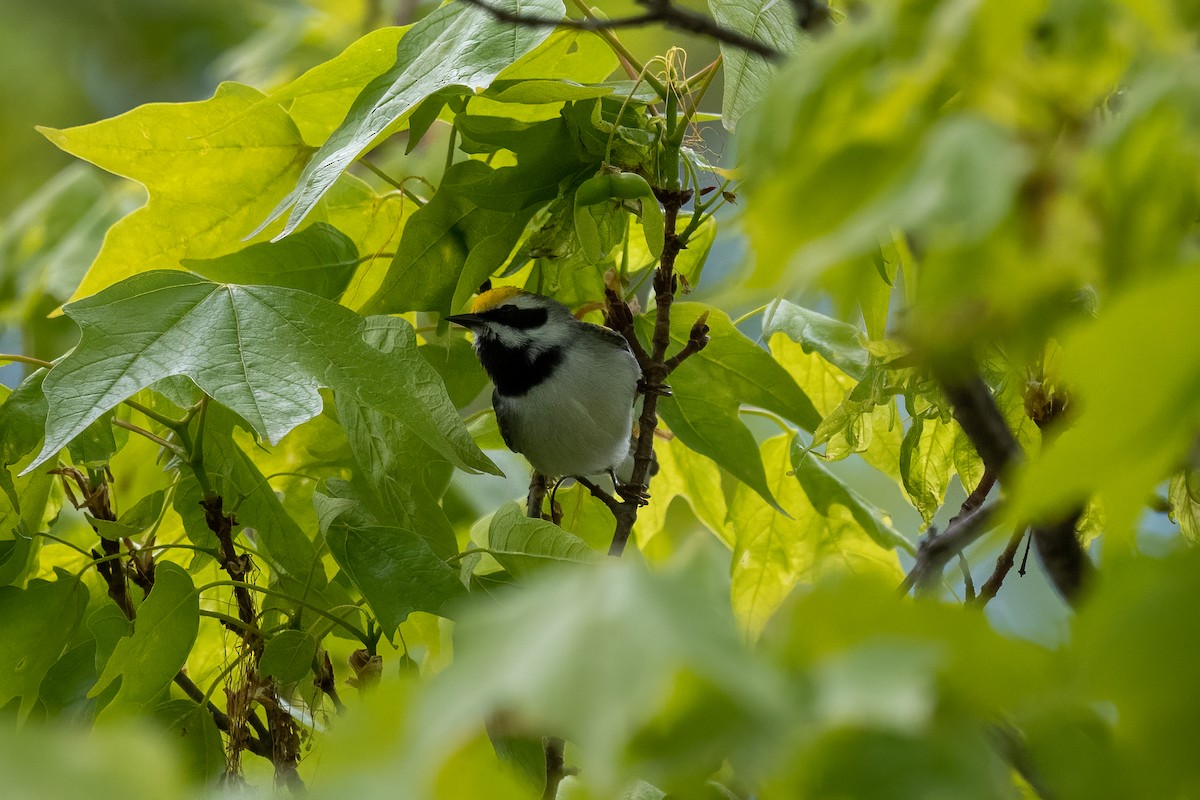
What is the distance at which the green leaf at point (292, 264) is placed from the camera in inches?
37.7

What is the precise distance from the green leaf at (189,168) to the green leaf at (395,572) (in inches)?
14.8

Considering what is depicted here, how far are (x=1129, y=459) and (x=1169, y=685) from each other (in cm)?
6

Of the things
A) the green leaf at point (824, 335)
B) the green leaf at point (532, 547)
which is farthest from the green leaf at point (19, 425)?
the green leaf at point (824, 335)

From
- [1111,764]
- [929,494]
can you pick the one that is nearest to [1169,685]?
[1111,764]

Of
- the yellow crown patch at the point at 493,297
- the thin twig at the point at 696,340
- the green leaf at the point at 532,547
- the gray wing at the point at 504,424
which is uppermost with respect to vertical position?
the green leaf at the point at 532,547

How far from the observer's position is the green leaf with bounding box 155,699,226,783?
2.80ft

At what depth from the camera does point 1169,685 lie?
0.97 ft

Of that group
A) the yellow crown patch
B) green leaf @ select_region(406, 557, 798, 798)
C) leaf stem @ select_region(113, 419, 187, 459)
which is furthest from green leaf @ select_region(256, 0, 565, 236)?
the yellow crown patch

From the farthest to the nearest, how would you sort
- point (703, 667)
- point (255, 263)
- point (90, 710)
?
point (255, 263) < point (90, 710) < point (703, 667)

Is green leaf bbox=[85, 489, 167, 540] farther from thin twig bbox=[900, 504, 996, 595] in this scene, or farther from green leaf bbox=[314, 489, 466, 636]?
thin twig bbox=[900, 504, 996, 595]

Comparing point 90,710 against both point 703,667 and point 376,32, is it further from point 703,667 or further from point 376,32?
point 703,667

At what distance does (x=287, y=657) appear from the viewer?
0.81 metres

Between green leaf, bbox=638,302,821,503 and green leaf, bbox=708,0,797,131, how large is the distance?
0.86ft

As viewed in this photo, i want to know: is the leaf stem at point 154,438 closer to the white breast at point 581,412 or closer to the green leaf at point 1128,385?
the white breast at point 581,412
